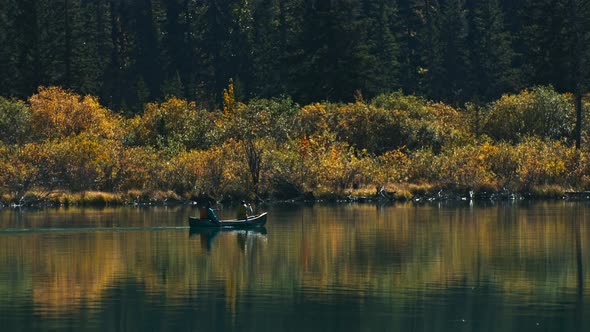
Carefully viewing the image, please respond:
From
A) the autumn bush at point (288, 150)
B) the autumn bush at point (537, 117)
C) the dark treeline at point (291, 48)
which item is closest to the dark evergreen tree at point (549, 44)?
the dark treeline at point (291, 48)

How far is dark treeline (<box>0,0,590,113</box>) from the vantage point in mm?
92812

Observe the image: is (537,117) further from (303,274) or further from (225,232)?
(303,274)

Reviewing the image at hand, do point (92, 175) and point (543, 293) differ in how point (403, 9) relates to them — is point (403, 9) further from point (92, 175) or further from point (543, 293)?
point (543, 293)

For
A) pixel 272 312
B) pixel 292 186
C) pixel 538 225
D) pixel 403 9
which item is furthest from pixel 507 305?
pixel 403 9

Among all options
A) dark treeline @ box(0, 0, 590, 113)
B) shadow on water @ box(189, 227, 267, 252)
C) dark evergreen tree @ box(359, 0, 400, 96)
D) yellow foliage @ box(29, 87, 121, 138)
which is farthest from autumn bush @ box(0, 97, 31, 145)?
shadow on water @ box(189, 227, 267, 252)

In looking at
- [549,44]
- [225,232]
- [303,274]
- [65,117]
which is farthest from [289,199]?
[303,274]

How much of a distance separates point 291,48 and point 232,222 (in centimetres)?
4936

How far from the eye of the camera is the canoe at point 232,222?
160ft

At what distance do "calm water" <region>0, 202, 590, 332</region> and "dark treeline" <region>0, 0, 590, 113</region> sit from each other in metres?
37.8

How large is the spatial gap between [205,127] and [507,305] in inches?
2139

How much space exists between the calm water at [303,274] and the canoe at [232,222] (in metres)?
0.65

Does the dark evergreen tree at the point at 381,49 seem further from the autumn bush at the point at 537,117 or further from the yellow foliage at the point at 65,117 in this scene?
the yellow foliage at the point at 65,117

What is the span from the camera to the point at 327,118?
3214 inches

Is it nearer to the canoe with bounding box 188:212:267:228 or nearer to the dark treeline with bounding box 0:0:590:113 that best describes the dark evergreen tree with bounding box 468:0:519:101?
the dark treeline with bounding box 0:0:590:113
